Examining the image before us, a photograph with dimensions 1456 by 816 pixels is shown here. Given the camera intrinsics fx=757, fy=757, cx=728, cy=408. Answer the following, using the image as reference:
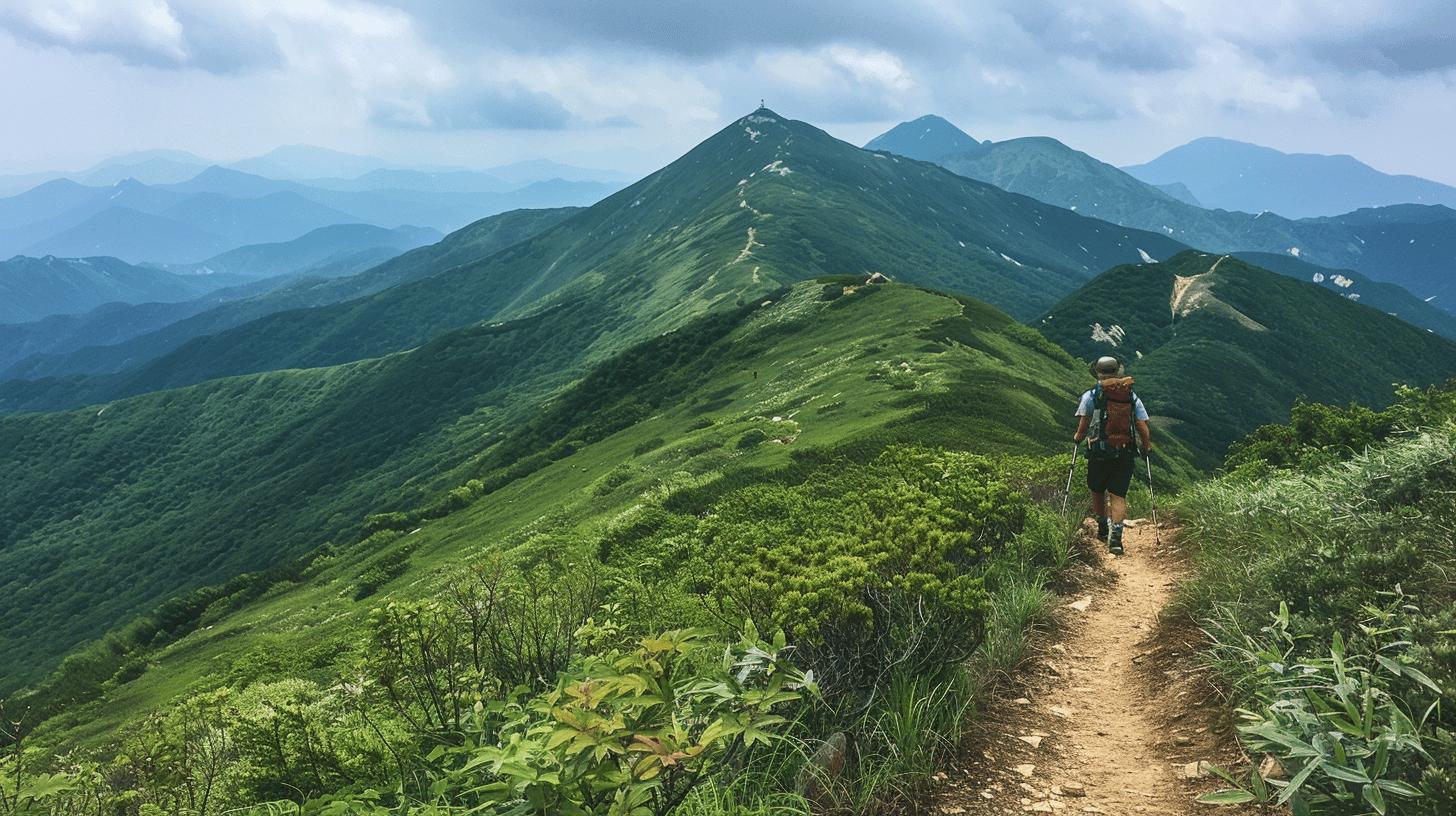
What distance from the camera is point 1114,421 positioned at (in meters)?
14.4

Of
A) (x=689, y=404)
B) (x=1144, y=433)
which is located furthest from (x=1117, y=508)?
(x=689, y=404)

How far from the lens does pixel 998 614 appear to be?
9477 millimetres

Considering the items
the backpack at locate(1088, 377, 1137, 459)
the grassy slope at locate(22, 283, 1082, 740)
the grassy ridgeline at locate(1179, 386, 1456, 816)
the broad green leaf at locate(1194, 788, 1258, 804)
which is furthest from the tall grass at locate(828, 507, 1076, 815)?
the grassy slope at locate(22, 283, 1082, 740)

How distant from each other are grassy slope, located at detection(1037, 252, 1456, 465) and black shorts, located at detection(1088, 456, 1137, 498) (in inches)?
4541

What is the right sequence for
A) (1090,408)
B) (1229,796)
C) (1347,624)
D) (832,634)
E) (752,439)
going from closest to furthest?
(1229,796) < (1347,624) < (832,634) < (1090,408) < (752,439)

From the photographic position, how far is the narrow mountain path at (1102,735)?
6566 mm

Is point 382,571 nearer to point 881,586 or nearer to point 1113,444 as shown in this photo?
point 1113,444

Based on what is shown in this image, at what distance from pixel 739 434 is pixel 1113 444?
26.6 meters

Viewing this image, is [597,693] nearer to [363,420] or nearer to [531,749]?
[531,749]

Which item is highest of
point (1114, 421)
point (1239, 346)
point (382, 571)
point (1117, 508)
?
point (1114, 421)

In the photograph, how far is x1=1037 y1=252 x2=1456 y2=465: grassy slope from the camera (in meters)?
131

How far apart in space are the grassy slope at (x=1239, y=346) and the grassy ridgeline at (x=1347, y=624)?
119151 millimetres

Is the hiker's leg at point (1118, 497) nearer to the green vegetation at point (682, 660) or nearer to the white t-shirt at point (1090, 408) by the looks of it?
the white t-shirt at point (1090, 408)

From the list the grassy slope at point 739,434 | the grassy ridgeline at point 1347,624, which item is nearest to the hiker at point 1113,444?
the grassy ridgeline at point 1347,624
